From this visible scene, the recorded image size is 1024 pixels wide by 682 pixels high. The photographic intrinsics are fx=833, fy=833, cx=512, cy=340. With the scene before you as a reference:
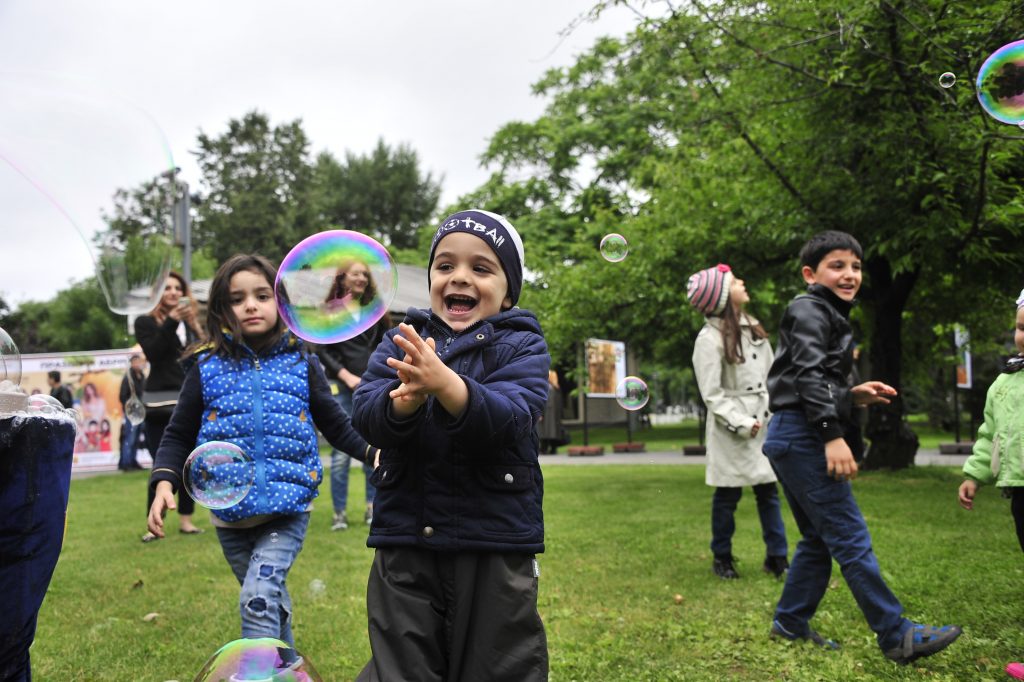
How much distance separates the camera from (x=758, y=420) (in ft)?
19.5

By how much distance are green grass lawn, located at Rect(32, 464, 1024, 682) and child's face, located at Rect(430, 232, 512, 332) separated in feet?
6.85

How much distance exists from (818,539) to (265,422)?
8.95ft

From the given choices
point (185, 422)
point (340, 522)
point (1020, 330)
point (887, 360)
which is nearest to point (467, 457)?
point (185, 422)

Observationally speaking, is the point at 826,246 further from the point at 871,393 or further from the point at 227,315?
the point at 227,315

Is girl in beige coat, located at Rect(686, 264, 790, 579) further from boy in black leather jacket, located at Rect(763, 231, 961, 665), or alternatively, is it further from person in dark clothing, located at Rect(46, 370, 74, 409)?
person in dark clothing, located at Rect(46, 370, 74, 409)

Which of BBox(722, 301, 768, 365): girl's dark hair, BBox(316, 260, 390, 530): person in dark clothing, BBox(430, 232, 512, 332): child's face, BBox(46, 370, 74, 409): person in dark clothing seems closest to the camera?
BBox(430, 232, 512, 332): child's face

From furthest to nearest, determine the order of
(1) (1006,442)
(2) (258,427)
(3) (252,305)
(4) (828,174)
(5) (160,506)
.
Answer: (4) (828,174) < (1) (1006,442) < (3) (252,305) < (2) (258,427) < (5) (160,506)

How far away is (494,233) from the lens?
8.22ft

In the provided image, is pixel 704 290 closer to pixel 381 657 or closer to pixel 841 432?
pixel 841 432

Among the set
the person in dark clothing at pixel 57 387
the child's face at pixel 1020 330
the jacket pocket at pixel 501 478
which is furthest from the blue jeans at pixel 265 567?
the person in dark clothing at pixel 57 387

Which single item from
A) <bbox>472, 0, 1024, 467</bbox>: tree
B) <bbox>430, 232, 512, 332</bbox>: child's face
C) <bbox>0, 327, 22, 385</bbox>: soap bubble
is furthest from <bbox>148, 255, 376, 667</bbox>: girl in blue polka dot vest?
<bbox>472, 0, 1024, 467</bbox>: tree

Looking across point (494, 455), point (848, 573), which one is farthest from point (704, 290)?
point (494, 455)

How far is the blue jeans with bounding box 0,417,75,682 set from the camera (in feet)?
8.36

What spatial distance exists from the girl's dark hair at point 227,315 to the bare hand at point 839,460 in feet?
8.30
